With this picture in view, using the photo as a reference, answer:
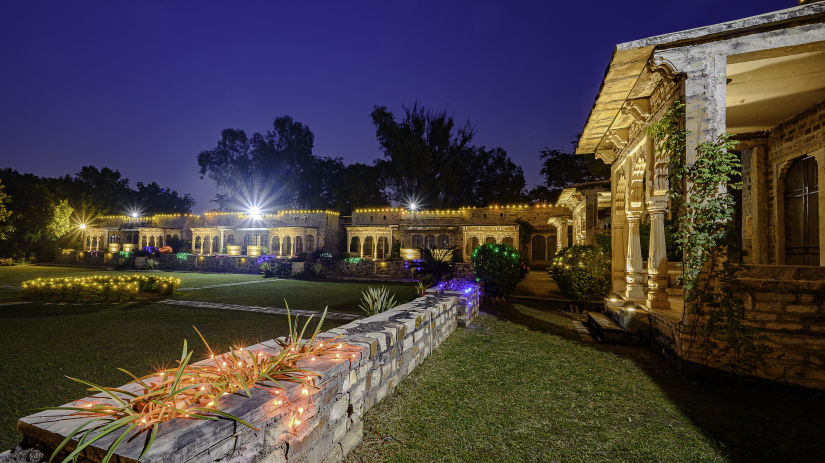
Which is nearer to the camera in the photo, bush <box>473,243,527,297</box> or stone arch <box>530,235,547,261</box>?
bush <box>473,243,527,297</box>

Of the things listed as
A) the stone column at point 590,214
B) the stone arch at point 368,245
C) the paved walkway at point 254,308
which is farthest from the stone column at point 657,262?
the stone arch at point 368,245

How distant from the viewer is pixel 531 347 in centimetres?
521

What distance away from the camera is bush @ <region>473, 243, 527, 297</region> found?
29.9ft

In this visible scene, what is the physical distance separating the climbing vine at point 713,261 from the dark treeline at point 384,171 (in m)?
24.2

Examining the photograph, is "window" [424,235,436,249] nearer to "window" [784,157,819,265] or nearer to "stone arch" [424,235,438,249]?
"stone arch" [424,235,438,249]

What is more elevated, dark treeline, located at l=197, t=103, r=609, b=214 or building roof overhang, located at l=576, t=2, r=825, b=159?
dark treeline, located at l=197, t=103, r=609, b=214

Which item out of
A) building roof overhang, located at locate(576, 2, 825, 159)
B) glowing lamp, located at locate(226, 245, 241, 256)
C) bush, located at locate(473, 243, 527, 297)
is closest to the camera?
building roof overhang, located at locate(576, 2, 825, 159)

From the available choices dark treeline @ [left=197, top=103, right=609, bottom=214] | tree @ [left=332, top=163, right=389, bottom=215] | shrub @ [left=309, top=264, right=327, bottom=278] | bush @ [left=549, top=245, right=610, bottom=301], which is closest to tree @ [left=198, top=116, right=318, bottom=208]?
dark treeline @ [left=197, top=103, right=609, bottom=214]

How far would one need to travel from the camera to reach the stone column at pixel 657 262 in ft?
18.2

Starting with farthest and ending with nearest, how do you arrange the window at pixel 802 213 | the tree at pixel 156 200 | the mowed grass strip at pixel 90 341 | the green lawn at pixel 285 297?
1. the tree at pixel 156 200
2. the green lawn at pixel 285 297
3. the window at pixel 802 213
4. the mowed grass strip at pixel 90 341

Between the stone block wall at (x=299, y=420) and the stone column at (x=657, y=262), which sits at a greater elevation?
the stone column at (x=657, y=262)

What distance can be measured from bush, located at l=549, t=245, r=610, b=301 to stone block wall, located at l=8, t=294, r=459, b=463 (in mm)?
5447

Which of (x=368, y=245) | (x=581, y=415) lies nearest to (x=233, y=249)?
(x=368, y=245)

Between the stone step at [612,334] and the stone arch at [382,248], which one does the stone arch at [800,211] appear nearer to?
the stone step at [612,334]
